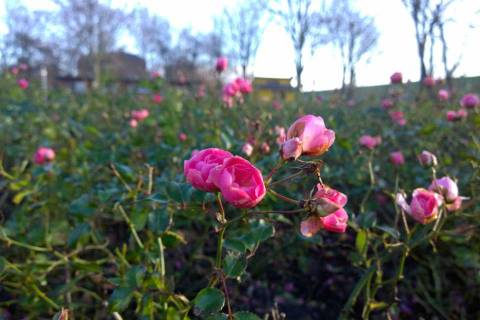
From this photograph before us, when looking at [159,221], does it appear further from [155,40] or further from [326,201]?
[155,40]

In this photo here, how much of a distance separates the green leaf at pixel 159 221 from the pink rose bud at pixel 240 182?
34 centimetres

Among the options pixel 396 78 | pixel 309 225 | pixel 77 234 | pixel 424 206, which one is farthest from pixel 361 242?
pixel 396 78

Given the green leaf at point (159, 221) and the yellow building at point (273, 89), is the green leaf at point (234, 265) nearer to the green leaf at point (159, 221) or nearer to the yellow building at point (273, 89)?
the green leaf at point (159, 221)

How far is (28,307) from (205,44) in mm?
25054

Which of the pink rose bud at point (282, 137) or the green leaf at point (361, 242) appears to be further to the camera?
the green leaf at point (361, 242)

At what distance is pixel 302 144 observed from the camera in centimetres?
61

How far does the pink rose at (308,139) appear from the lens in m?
0.60

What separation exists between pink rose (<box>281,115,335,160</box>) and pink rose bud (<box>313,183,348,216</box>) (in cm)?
6

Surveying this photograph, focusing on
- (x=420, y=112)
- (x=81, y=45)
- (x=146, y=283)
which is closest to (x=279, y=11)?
(x=81, y=45)

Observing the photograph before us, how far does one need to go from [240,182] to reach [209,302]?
7.3 inches

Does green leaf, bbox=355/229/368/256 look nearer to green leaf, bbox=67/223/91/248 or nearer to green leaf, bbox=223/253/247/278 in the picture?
green leaf, bbox=223/253/247/278

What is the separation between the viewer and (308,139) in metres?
0.61

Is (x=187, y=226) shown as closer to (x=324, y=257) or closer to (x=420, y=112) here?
(x=324, y=257)

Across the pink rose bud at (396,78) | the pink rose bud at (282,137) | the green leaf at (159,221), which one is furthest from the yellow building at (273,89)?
the green leaf at (159,221)
